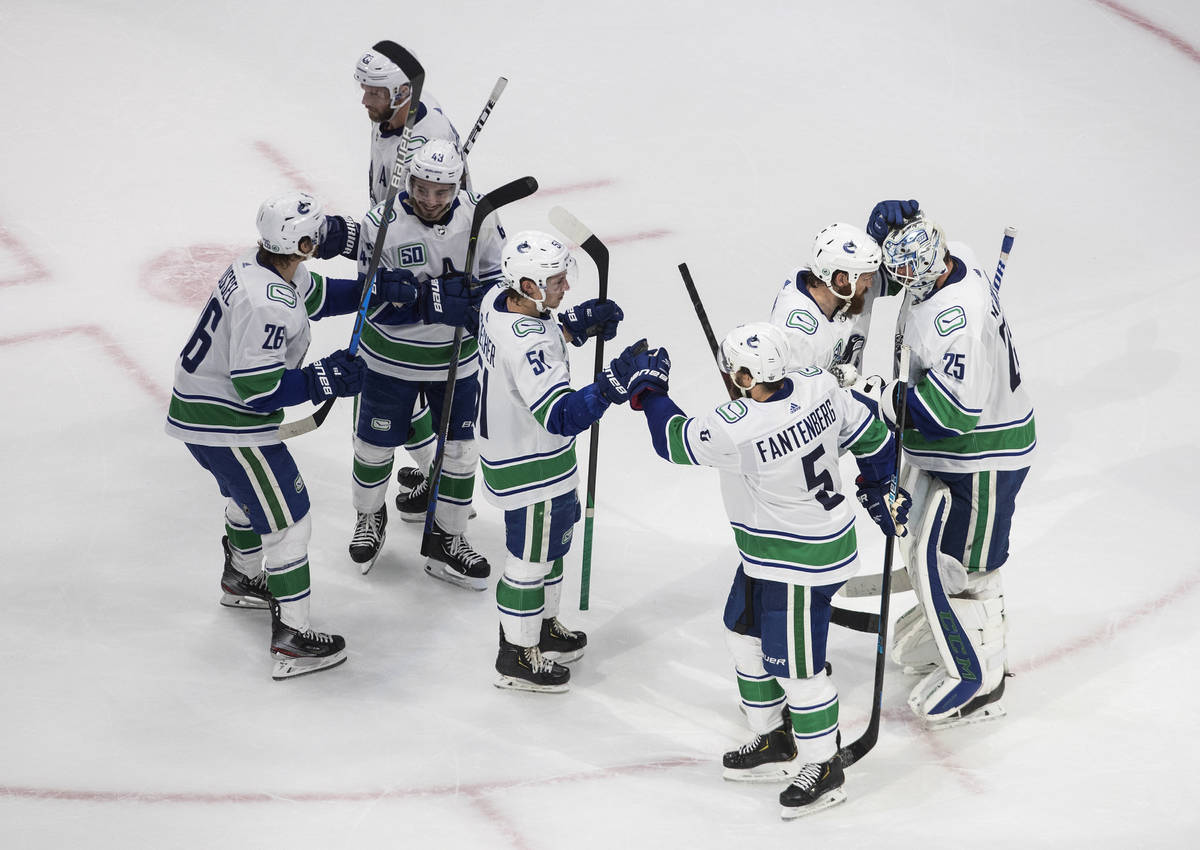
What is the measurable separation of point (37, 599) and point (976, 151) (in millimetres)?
5118

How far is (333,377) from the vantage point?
15.7ft

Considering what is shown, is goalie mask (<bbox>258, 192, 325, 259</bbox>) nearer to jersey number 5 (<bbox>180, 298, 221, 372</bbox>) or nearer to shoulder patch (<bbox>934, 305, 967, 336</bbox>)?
jersey number 5 (<bbox>180, 298, 221, 372</bbox>)

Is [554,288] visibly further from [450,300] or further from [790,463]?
[790,463]

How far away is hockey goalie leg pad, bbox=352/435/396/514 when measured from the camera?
5.53 metres

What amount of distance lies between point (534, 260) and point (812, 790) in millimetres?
1644

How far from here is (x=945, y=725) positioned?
4891 mm

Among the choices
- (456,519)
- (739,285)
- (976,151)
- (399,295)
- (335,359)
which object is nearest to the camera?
(335,359)

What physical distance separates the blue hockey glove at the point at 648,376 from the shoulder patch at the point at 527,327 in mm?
316

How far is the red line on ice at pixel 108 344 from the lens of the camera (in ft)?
21.6

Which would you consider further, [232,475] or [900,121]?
[900,121]

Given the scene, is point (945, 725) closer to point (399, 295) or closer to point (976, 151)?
point (399, 295)

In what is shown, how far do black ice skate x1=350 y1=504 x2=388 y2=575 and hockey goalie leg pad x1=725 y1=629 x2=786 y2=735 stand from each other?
1571 mm

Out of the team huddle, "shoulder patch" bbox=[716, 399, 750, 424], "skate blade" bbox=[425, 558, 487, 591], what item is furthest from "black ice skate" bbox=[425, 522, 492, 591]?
"shoulder patch" bbox=[716, 399, 750, 424]

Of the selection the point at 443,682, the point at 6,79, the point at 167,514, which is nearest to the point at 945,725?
the point at 443,682
